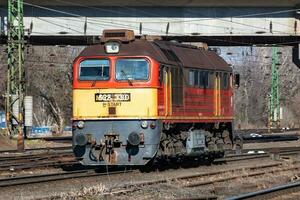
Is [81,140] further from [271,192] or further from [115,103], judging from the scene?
[271,192]

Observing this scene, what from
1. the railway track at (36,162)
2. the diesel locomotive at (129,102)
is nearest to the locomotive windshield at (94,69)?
the diesel locomotive at (129,102)

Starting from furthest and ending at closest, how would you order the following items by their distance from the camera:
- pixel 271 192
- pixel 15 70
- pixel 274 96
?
pixel 274 96
pixel 15 70
pixel 271 192

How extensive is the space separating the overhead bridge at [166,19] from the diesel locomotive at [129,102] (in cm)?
1696

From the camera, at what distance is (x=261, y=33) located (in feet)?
121

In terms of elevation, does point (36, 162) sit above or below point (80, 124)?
below

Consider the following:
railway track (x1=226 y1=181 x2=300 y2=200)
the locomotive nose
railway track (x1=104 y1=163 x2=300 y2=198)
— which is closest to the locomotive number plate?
the locomotive nose

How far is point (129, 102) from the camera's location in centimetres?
1733

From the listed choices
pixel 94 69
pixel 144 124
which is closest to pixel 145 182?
pixel 144 124

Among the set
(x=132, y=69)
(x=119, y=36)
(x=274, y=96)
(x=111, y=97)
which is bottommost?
(x=111, y=97)

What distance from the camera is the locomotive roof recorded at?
1777 centimetres

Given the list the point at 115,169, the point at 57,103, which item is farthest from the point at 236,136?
the point at 57,103

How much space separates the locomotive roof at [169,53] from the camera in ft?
58.3

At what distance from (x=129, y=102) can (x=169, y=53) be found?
2.28 meters

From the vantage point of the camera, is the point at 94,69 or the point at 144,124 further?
the point at 94,69
